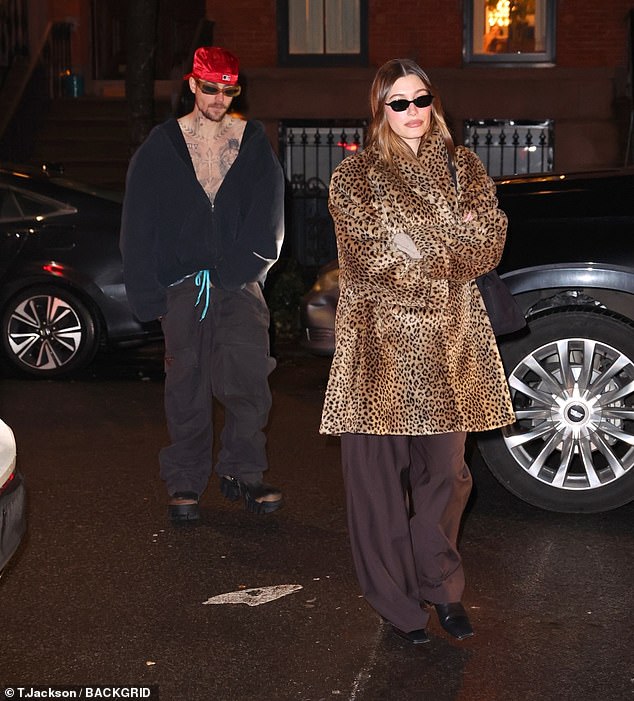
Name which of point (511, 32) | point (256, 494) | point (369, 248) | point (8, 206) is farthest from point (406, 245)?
point (511, 32)

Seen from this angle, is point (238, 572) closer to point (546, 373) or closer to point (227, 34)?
point (546, 373)

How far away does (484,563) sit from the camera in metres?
5.52

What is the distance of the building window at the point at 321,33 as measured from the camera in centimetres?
1750

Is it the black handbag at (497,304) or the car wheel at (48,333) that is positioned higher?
the black handbag at (497,304)

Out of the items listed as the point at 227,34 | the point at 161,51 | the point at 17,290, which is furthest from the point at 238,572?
the point at 161,51

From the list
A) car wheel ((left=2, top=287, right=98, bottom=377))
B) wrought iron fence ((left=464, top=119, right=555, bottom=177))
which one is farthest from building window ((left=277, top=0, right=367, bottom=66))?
car wheel ((left=2, top=287, right=98, bottom=377))

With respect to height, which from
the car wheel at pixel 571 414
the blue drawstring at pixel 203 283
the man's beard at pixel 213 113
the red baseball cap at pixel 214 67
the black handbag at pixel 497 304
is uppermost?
the red baseball cap at pixel 214 67

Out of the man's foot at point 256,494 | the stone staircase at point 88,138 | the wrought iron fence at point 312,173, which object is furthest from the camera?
the stone staircase at point 88,138

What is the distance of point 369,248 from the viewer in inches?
173

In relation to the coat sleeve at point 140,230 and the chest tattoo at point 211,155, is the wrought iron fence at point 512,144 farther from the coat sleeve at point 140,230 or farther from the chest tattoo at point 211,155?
the coat sleeve at point 140,230

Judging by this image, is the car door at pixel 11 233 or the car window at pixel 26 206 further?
the car window at pixel 26 206

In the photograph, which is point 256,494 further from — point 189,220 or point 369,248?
point 369,248

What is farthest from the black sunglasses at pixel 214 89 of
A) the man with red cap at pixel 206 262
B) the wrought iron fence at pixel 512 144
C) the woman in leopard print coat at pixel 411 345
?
the wrought iron fence at pixel 512 144

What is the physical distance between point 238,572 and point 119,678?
1155 millimetres
